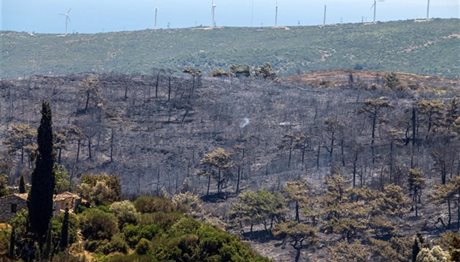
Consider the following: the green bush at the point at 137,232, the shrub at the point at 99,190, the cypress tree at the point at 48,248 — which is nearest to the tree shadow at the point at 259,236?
the shrub at the point at 99,190

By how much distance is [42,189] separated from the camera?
4478 cm

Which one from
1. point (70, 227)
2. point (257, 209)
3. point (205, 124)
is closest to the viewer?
point (70, 227)

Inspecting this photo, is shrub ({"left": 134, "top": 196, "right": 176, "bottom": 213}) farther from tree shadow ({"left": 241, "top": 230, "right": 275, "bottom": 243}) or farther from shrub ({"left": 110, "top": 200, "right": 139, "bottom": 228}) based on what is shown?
tree shadow ({"left": 241, "top": 230, "right": 275, "bottom": 243})

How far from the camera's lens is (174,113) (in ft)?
384

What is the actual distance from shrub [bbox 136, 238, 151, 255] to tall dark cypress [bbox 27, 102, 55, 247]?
4.95 metres

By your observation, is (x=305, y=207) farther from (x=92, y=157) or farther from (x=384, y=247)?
(x=92, y=157)

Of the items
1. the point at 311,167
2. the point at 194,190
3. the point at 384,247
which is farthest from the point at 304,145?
the point at 384,247

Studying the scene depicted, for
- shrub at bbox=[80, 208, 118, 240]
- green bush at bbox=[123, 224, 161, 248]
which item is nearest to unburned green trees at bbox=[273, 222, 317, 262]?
green bush at bbox=[123, 224, 161, 248]

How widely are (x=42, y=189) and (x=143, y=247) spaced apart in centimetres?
619

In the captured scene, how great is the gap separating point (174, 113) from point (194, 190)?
28.5 m

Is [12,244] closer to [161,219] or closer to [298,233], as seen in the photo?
[161,219]

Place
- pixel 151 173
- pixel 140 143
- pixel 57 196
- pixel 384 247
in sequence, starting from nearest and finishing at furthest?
pixel 57 196 < pixel 384 247 < pixel 151 173 < pixel 140 143

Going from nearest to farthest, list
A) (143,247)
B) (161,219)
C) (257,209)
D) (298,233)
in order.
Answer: (143,247)
(161,219)
(298,233)
(257,209)

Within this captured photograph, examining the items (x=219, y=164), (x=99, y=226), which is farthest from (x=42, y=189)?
(x=219, y=164)
